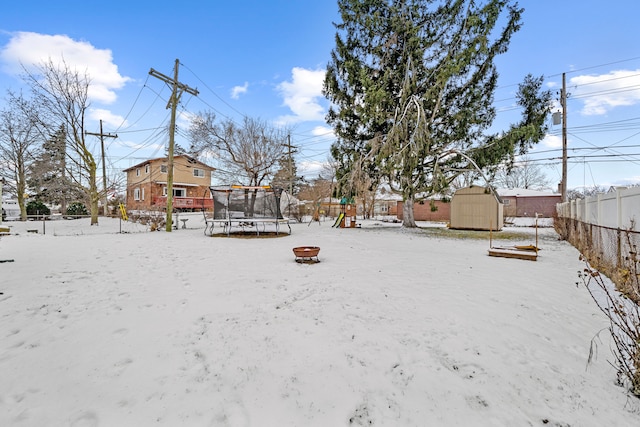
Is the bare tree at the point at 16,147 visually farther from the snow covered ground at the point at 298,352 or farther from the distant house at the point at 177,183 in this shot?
the snow covered ground at the point at 298,352

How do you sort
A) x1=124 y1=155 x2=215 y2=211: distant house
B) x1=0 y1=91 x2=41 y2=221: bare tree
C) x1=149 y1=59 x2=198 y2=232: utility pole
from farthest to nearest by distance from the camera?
x1=124 y1=155 x2=215 y2=211: distant house → x1=0 y1=91 x2=41 y2=221: bare tree → x1=149 y1=59 x2=198 y2=232: utility pole

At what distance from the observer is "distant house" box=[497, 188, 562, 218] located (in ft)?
91.6

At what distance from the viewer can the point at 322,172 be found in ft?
115

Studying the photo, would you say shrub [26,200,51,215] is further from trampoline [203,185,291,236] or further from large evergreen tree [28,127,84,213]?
trampoline [203,185,291,236]

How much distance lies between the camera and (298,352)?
252 cm

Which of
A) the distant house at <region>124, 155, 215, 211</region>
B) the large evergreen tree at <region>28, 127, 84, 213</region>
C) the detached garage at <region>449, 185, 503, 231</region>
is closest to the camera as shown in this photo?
the large evergreen tree at <region>28, 127, 84, 213</region>

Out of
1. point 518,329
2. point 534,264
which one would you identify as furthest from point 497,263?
point 518,329

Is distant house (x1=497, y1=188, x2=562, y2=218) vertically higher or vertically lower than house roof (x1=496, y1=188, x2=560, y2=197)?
lower

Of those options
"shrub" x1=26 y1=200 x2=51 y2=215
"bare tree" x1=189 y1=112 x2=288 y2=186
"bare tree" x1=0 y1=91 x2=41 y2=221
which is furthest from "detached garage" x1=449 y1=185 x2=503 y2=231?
"shrub" x1=26 y1=200 x2=51 y2=215

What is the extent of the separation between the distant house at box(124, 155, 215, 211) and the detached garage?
21.9 metres

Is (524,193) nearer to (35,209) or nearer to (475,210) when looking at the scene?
(475,210)

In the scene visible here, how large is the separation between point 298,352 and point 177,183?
103ft

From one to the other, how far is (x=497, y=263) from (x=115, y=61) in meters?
14.4

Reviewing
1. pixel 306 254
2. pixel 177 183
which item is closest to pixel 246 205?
pixel 306 254
